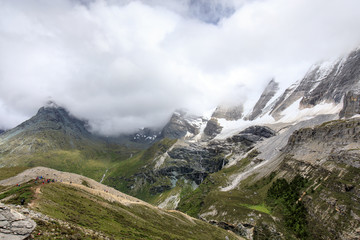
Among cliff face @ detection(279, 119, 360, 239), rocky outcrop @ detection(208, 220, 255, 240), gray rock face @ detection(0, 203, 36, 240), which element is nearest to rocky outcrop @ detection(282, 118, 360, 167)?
cliff face @ detection(279, 119, 360, 239)

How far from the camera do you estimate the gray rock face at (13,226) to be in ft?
80.2

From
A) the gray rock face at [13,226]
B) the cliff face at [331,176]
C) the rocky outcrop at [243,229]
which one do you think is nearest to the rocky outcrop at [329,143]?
the cliff face at [331,176]

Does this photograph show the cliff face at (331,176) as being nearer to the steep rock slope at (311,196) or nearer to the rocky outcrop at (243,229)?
the steep rock slope at (311,196)

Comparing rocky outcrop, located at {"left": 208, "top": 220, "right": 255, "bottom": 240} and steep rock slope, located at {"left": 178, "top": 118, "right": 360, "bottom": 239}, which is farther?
rocky outcrop, located at {"left": 208, "top": 220, "right": 255, "bottom": 240}

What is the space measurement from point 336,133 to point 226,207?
8738 cm

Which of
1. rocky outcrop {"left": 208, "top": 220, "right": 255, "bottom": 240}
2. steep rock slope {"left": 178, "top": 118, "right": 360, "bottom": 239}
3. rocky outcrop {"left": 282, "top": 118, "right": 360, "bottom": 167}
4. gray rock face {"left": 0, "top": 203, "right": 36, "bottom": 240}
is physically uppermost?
rocky outcrop {"left": 282, "top": 118, "right": 360, "bottom": 167}

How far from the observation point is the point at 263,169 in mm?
192500

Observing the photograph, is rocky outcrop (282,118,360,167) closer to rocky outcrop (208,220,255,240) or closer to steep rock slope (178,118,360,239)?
steep rock slope (178,118,360,239)

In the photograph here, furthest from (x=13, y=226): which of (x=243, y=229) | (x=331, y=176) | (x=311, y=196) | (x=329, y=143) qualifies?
(x=329, y=143)

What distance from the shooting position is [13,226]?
83.9ft

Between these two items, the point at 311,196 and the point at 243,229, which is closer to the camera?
the point at 311,196

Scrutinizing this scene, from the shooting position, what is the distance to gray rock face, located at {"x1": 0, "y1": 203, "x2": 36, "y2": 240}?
24453 millimetres

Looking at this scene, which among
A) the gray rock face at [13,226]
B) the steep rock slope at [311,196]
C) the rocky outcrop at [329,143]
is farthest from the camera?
the rocky outcrop at [329,143]

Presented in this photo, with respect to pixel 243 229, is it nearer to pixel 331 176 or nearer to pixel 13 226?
pixel 331 176
